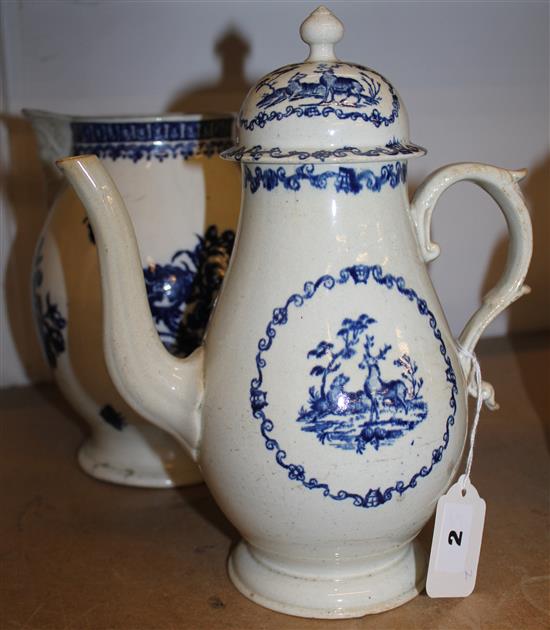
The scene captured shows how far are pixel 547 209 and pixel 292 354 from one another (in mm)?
808

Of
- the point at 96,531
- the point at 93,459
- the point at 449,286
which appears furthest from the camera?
the point at 449,286

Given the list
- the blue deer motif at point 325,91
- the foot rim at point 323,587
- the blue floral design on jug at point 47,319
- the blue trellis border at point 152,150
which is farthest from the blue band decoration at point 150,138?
the foot rim at point 323,587

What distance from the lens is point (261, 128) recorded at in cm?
64

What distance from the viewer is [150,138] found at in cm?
85

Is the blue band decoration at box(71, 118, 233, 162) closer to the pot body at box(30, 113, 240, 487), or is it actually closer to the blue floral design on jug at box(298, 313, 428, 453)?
the pot body at box(30, 113, 240, 487)

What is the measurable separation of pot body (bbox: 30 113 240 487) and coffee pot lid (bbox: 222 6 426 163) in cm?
21

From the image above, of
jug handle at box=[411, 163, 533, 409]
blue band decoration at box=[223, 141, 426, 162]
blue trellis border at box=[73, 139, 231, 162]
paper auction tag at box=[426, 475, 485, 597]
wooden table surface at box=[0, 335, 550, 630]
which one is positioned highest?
blue band decoration at box=[223, 141, 426, 162]

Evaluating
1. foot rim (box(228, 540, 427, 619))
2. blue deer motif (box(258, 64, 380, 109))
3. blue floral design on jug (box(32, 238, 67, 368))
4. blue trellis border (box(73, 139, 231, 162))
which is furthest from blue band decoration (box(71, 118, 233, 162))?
foot rim (box(228, 540, 427, 619))

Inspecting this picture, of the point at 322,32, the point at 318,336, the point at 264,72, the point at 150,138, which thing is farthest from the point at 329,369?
the point at 264,72

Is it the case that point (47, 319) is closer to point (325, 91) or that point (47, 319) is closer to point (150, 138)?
point (150, 138)

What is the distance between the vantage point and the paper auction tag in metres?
0.70

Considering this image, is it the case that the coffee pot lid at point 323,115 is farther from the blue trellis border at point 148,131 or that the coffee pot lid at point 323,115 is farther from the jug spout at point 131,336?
the blue trellis border at point 148,131

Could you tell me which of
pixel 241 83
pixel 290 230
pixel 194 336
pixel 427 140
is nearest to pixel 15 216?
pixel 241 83

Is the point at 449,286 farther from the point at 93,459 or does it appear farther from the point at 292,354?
the point at 292,354
